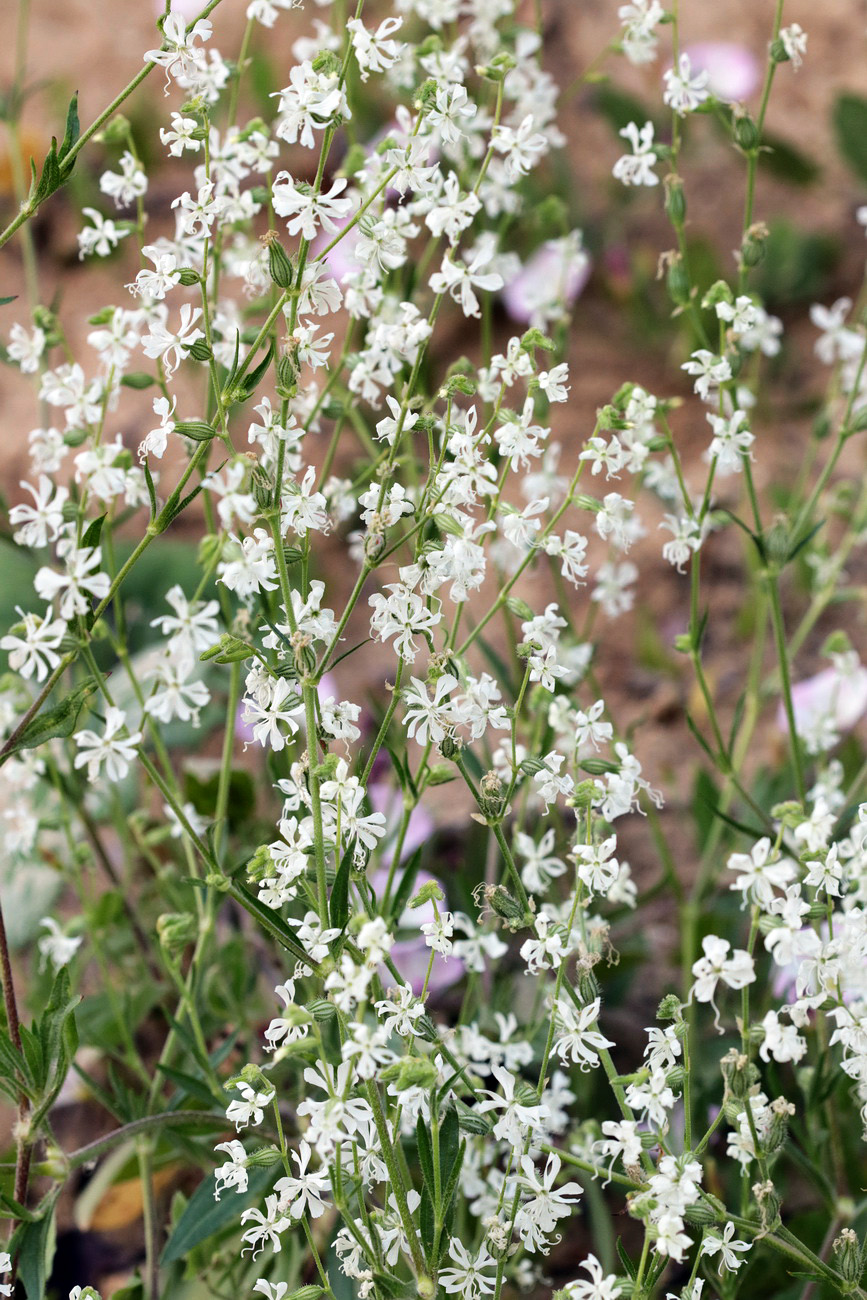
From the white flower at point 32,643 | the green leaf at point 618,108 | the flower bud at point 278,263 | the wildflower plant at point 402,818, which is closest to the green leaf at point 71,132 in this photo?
the wildflower plant at point 402,818

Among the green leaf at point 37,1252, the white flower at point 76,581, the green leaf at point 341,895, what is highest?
the white flower at point 76,581

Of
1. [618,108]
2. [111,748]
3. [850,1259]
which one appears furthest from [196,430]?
[618,108]

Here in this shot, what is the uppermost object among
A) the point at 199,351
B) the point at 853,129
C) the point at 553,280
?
the point at 853,129

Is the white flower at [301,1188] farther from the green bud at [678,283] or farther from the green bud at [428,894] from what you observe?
the green bud at [678,283]

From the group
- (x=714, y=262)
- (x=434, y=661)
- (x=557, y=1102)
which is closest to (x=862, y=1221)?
(x=557, y=1102)

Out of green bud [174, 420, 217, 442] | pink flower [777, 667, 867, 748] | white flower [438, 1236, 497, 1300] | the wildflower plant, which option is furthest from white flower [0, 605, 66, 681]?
pink flower [777, 667, 867, 748]

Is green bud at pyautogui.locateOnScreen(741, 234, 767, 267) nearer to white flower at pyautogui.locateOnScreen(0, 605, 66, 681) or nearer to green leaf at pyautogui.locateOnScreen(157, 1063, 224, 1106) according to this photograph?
white flower at pyautogui.locateOnScreen(0, 605, 66, 681)

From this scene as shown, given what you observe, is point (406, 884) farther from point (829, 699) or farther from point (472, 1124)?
point (829, 699)
